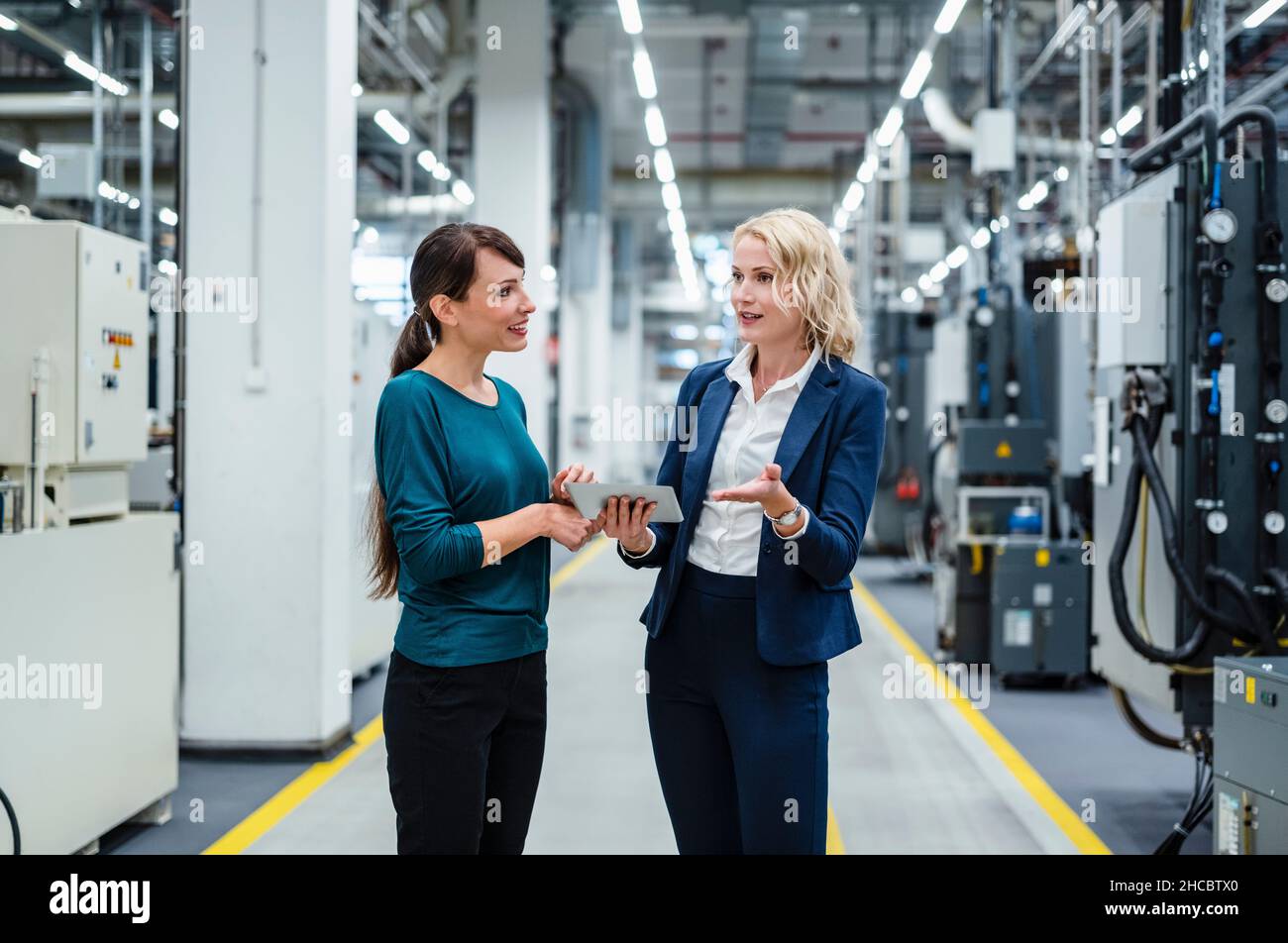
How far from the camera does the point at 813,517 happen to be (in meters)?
1.86

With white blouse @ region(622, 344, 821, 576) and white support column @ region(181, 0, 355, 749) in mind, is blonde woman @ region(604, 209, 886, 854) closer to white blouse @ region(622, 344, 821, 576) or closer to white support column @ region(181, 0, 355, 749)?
white blouse @ region(622, 344, 821, 576)

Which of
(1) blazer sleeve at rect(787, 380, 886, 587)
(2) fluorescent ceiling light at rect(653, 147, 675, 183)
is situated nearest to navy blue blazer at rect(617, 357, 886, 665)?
(1) blazer sleeve at rect(787, 380, 886, 587)

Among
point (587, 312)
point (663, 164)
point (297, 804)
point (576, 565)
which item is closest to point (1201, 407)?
point (297, 804)

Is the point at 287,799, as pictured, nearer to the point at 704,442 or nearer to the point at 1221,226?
the point at 704,442

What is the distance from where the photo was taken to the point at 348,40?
5246 millimetres

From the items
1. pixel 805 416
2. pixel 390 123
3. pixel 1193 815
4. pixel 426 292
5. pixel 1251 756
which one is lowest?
pixel 1193 815

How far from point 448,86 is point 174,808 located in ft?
23.5

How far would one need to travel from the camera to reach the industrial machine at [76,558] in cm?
319

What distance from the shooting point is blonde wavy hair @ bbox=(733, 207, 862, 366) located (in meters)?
1.95

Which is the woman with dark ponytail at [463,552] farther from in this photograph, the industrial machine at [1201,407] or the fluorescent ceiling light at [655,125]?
the fluorescent ceiling light at [655,125]

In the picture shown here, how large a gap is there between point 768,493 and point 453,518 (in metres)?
0.56

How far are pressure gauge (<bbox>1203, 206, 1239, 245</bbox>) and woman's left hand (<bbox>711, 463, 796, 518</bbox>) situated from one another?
259cm

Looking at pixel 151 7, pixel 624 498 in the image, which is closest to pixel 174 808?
pixel 624 498

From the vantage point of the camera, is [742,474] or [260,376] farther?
[260,376]
